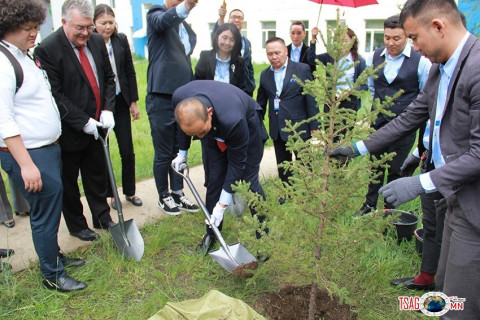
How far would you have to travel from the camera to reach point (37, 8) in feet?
8.07

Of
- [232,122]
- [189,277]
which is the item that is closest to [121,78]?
[232,122]

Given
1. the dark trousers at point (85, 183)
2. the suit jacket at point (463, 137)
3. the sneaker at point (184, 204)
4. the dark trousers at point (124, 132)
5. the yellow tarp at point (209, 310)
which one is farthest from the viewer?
the sneaker at point (184, 204)

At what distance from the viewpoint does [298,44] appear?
5.44 m

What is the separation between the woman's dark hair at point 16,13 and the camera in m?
2.34

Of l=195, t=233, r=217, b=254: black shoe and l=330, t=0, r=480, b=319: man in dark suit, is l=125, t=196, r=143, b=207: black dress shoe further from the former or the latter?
l=330, t=0, r=480, b=319: man in dark suit

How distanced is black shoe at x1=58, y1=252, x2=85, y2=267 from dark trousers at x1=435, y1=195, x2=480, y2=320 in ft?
8.65

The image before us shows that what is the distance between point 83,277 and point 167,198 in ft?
4.45

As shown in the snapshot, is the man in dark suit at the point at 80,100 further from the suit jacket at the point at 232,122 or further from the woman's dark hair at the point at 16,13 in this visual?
the suit jacket at the point at 232,122

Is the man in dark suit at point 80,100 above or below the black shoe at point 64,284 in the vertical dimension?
above

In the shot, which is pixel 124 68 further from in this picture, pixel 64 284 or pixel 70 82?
pixel 64 284

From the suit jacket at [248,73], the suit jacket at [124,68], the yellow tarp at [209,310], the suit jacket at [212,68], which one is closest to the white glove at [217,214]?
the yellow tarp at [209,310]

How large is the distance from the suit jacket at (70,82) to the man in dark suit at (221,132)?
76 cm

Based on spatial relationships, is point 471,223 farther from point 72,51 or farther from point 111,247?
point 72,51

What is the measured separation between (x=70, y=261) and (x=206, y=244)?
1108 millimetres
